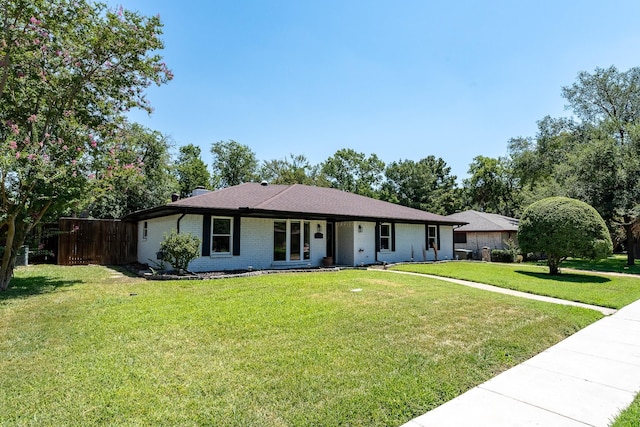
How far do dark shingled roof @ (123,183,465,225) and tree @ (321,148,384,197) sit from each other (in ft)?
90.4

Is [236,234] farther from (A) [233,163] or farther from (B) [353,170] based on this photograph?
(B) [353,170]

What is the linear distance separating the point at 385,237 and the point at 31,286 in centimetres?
1452

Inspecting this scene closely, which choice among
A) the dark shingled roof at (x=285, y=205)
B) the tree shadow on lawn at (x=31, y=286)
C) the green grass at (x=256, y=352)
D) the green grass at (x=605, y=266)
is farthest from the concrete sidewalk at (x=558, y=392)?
the green grass at (x=605, y=266)

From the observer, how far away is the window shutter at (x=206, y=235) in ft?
42.4

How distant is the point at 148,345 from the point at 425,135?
938 inches

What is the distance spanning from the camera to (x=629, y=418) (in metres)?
3.15

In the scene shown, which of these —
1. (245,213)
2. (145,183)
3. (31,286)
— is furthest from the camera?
(145,183)

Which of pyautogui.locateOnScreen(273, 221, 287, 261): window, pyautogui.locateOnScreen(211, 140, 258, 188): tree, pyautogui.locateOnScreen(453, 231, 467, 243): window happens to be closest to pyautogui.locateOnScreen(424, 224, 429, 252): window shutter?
pyautogui.locateOnScreen(453, 231, 467, 243): window

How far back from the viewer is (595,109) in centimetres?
2920

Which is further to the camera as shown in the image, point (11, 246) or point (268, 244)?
point (268, 244)

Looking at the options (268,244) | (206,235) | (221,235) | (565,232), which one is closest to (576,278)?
(565,232)

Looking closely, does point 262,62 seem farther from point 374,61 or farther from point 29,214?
point 29,214

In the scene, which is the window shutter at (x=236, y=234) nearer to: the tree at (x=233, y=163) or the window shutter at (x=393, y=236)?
the window shutter at (x=393, y=236)

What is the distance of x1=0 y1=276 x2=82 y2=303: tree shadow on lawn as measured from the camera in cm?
859
